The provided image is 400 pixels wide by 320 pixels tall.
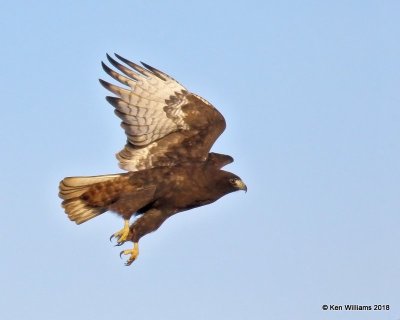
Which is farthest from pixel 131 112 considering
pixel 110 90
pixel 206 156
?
pixel 206 156

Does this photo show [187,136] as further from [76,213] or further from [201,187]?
[76,213]

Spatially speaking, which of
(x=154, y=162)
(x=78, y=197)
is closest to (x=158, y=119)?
(x=154, y=162)

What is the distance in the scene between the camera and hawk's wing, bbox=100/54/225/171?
15.1 meters

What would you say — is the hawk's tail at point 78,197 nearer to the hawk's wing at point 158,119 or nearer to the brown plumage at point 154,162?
the brown plumage at point 154,162

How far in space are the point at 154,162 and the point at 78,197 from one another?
4.32 ft

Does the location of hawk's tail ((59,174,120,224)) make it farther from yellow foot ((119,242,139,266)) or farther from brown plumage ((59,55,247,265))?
yellow foot ((119,242,139,266))

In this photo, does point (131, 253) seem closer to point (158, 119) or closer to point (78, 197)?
point (78, 197)

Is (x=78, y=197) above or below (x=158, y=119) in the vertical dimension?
below

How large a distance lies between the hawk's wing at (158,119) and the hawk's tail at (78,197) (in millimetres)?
656

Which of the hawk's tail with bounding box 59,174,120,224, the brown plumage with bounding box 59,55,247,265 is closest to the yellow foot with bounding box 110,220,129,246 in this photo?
the brown plumage with bounding box 59,55,247,265

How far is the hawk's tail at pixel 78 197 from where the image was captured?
1466 centimetres

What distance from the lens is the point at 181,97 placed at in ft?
50.6

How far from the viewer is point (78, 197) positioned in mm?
14828

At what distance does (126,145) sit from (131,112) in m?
0.57
